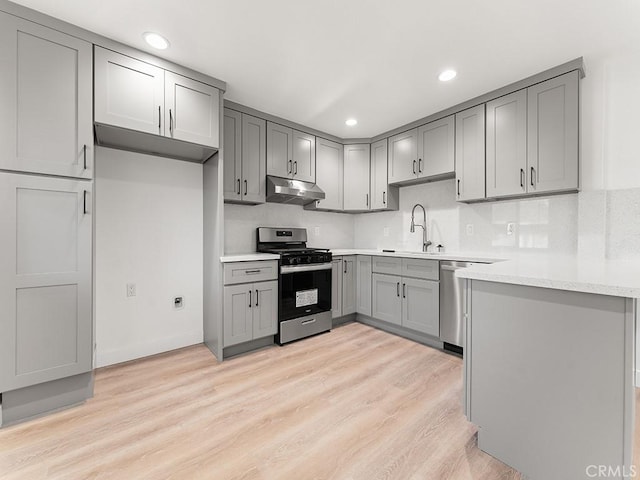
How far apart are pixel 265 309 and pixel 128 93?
2097 mm

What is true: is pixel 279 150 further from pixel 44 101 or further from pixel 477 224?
pixel 477 224

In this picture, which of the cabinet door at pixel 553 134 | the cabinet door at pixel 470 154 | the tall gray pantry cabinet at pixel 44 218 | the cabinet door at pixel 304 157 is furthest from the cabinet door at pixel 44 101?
the cabinet door at pixel 553 134

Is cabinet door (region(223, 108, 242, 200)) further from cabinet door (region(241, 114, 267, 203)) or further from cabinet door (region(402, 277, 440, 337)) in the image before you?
cabinet door (region(402, 277, 440, 337))

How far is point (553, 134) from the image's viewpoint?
2312mm

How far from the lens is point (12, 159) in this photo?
5.41 feet

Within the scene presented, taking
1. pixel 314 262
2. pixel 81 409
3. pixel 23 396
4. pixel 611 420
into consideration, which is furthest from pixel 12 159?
pixel 611 420

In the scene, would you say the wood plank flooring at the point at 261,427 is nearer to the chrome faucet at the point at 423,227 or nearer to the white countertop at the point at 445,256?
the white countertop at the point at 445,256

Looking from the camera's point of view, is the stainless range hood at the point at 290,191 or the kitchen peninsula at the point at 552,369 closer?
the kitchen peninsula at the point at 552,369

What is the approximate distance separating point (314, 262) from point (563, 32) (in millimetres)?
2700

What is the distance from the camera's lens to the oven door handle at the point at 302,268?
114 inches

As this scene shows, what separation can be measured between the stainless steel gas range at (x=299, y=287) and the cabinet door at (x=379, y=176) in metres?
1.08

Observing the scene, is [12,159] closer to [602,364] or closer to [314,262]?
[314,262]

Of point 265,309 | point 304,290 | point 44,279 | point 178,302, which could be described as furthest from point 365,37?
point 178,302

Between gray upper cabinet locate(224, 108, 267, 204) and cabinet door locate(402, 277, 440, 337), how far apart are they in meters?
1.90
